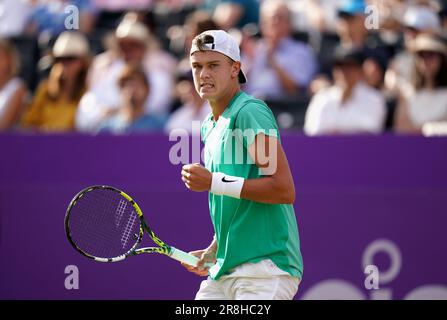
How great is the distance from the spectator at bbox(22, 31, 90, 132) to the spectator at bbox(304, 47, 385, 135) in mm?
2118

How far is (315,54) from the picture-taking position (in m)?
9.42

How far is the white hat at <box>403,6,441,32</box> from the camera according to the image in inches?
353

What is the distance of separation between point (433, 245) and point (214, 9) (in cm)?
375

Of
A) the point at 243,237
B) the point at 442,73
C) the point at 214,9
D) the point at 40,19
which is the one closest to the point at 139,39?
the point at 214,9

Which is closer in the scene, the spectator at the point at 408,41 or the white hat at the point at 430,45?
the white hat at the point at 430,45

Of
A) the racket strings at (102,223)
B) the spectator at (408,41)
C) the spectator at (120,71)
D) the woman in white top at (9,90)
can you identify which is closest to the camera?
the racket strings at (102,223)

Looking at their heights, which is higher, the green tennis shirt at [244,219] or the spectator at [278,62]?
the spectator at [278,62]

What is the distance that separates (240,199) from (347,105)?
3848 mm

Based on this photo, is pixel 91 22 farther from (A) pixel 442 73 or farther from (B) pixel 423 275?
(B) pixel 423 275

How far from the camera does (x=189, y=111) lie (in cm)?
867

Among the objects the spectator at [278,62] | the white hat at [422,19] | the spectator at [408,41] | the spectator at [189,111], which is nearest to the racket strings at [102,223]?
the spectator at [189,111]

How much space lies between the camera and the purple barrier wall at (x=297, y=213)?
300 inches

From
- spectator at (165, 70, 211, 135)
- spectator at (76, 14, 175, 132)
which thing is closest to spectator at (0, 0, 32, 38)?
spectator at (76, 14, 175, 132)

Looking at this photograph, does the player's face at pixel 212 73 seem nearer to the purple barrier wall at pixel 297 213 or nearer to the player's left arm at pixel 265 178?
the player's left arm at pixel 265 178
